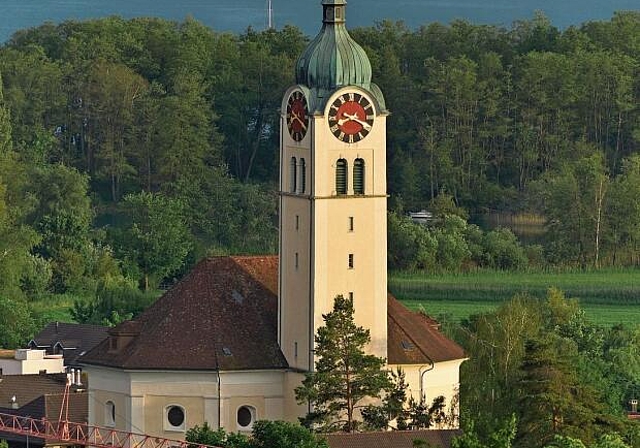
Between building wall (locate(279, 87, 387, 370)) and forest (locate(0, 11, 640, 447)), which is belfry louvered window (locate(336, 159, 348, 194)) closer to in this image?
building wall (locate(279, 87, 387, 370))

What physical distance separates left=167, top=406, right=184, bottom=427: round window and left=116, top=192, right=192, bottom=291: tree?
2780 cm

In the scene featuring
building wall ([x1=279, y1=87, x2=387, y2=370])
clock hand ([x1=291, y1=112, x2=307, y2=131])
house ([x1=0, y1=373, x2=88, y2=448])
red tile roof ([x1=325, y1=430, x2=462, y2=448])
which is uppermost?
clock hand ([x1=291, y1=112, x2=307, y2=131])

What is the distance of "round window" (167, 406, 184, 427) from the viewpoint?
229ft

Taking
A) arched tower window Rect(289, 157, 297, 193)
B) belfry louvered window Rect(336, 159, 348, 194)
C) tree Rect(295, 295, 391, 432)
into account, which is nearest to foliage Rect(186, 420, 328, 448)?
tree Rect(295, 295, 391, 432)

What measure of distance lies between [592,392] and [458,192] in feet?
188

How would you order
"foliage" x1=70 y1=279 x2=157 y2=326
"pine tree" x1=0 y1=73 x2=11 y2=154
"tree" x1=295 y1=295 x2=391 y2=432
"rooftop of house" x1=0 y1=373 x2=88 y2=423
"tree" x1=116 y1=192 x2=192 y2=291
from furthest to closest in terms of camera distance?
"pine tree" x1=0 y1=73 x2=11 y2=154
"tree" x1=116 y1=192 x2=192 y2=291
"foliage" x1=70 y1=279 x2=157 y2=326
"rooftop of house" x1=0 y1=373 x2=88 y2=423
"tree" x1=295 y1=295 x2=391 y2=432

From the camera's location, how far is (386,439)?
214ft

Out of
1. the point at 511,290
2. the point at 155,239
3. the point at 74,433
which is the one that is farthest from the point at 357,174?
the point at 155,239

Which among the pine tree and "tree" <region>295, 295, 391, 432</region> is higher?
the pine tree

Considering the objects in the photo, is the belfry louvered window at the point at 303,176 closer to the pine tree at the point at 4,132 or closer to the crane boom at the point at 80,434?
the crane boom at the point at 80,434

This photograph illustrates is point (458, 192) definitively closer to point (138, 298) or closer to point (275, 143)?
point (275, 143)

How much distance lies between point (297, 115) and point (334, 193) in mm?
1667

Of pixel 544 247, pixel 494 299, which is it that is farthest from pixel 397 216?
pixel 494 299

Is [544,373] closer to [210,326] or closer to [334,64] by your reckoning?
[210,326]
